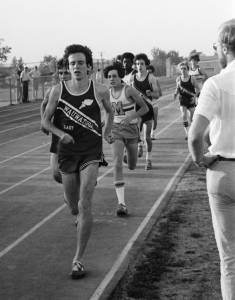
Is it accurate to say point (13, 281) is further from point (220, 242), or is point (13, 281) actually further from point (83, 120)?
point (220, 242)

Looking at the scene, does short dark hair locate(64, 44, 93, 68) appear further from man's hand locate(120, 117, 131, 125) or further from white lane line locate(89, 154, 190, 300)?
man's hand locate(120, 117, 131, 125)

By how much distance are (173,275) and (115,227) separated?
173 centimetres

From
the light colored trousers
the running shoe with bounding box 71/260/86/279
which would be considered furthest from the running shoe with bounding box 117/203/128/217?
the light colored trousers

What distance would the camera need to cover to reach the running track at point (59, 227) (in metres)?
5.05

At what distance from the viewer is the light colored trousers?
3.40m

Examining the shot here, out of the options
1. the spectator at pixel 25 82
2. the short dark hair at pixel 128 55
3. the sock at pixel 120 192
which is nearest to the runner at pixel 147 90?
the short dark hair at pixel 128 55

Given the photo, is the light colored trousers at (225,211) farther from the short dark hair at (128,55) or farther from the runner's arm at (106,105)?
the short dark hair at (128,55)

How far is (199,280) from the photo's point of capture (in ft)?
16.5

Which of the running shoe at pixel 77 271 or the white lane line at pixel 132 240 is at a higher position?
the running shoe at pixel 77 271

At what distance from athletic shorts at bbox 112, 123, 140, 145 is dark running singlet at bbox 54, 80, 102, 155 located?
2157mm

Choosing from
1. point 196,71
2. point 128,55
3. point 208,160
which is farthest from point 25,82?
point 208,160

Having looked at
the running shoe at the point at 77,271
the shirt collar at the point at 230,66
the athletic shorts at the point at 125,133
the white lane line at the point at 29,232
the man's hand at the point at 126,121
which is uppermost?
the shirt collar at the point at 230,66

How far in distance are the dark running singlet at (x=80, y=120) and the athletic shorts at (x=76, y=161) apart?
0.12ft

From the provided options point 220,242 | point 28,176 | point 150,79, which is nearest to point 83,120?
point 220,242
